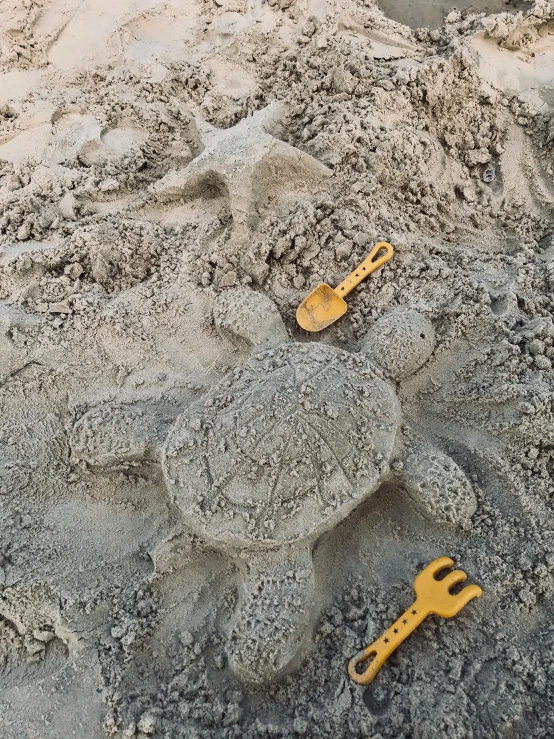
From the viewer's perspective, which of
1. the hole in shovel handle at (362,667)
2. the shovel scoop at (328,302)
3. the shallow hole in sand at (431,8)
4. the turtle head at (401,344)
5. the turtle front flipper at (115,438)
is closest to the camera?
the hole in shovel handle at (362,667)

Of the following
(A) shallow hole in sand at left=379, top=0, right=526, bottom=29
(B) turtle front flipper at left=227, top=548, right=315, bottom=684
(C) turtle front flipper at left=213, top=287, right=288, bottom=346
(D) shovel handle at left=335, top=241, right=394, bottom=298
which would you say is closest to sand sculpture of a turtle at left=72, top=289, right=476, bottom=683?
(B) turtle front flipper at left=227, top=548, right=315, bottom=684

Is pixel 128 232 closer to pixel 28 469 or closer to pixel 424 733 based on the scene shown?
pixel 28 469

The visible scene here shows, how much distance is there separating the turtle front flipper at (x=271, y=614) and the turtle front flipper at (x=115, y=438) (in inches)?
21.5

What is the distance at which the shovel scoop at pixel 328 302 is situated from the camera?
2252 millimetres

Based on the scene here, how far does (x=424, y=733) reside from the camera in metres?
1.44

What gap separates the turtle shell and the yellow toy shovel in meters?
0.33

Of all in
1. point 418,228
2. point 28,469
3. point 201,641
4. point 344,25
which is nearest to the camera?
point 201,641

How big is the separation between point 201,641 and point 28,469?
91 cm

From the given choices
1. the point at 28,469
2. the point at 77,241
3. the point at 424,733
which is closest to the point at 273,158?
the point at 77,241

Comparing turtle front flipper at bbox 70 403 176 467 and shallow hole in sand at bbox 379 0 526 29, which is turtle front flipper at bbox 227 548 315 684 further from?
shallow hole in sand at bbox 379 0 526 29

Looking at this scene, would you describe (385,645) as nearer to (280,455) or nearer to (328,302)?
(280,455)

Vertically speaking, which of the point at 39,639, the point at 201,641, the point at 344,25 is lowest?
the point at 39,639

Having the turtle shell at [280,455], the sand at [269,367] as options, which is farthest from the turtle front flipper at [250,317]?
the turtle shell at [280,455]

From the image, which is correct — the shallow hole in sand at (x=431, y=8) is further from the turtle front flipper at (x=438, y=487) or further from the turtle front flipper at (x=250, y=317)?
the turtle front flipper at (x=438, y=487)
